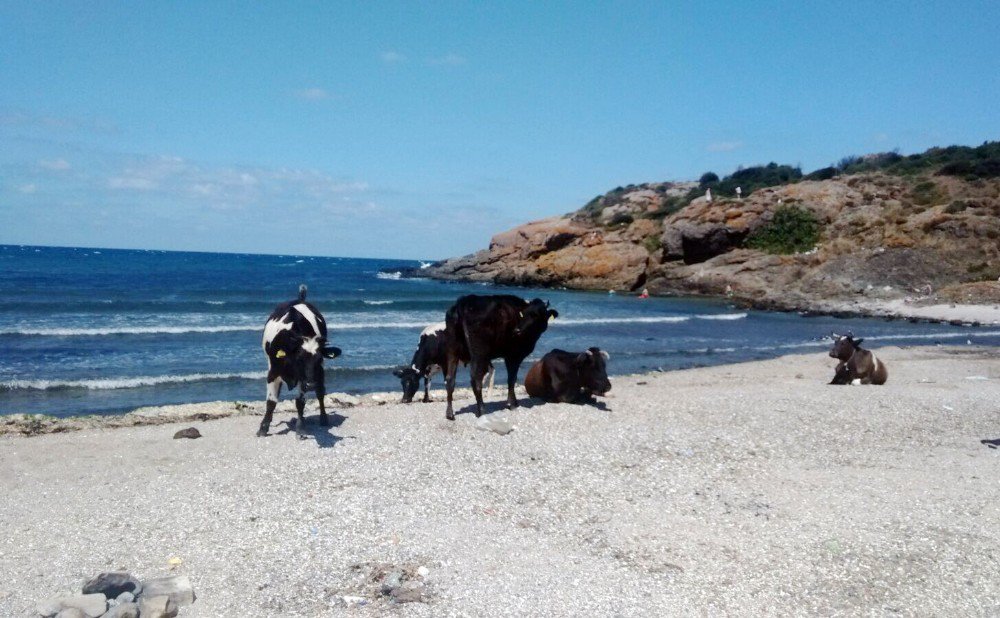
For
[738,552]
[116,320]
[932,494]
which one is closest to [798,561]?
[738,552]

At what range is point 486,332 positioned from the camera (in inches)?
476

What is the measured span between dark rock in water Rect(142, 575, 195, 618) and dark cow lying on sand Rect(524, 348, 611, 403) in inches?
312

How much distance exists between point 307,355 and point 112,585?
4614 millimetres

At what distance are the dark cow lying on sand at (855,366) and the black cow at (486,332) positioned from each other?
835cm

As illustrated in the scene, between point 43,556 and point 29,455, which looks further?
point 29,455

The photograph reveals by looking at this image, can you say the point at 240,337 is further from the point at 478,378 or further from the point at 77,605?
the point at 77,605

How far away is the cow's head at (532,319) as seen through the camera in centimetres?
1234

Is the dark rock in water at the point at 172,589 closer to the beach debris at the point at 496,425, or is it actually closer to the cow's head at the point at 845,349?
the beach debris at the point at 496,425

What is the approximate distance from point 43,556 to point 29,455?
4.36 m

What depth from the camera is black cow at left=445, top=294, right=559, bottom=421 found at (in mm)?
12047

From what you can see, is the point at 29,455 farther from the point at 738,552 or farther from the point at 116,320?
the point at 116,320

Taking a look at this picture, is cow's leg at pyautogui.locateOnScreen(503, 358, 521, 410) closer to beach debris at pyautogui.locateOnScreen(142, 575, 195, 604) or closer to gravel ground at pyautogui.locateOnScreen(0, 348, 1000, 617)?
gravel ground at pyautogui.locateOnScreen(0, 348, 1000, 617)

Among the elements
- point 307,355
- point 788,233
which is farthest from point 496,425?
point 788,233

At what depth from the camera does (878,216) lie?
54688 millimetres
